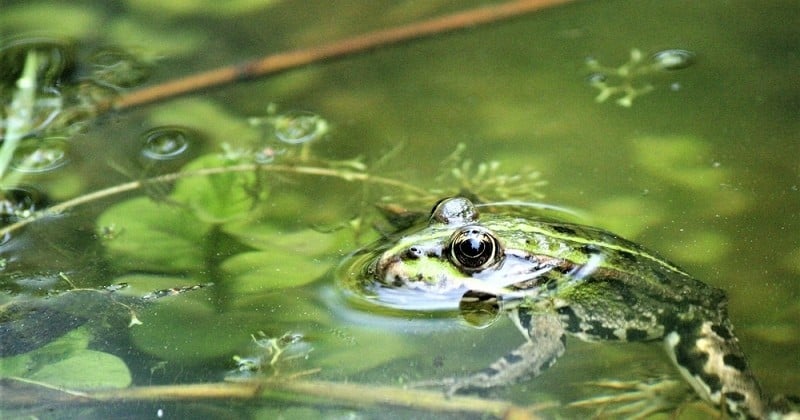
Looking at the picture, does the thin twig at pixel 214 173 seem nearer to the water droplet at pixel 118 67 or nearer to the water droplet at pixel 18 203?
the water droplet at pixel 18 203

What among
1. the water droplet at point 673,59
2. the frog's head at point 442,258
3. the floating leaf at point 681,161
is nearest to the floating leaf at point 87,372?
the frog's head at point 442,258

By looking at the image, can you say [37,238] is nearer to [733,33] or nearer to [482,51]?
[482,51]

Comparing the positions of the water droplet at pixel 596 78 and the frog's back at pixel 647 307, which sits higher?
the water droplet at pixel 596 78

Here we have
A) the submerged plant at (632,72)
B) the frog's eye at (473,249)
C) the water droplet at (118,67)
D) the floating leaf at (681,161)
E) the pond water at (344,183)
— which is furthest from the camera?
the water droplet at (118,67)

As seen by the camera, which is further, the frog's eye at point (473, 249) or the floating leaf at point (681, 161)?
the floating leaf at point (681, 161)

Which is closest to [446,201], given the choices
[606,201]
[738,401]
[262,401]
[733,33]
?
[606,201]

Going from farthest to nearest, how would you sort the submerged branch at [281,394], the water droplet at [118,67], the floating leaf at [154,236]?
the water droplet at [118,67], the floating leaf at [154,236], the submerged branch at [281,394]

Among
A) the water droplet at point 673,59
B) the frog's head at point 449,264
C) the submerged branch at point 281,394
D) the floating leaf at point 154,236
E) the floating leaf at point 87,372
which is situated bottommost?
the submerged branch at point 281,394
